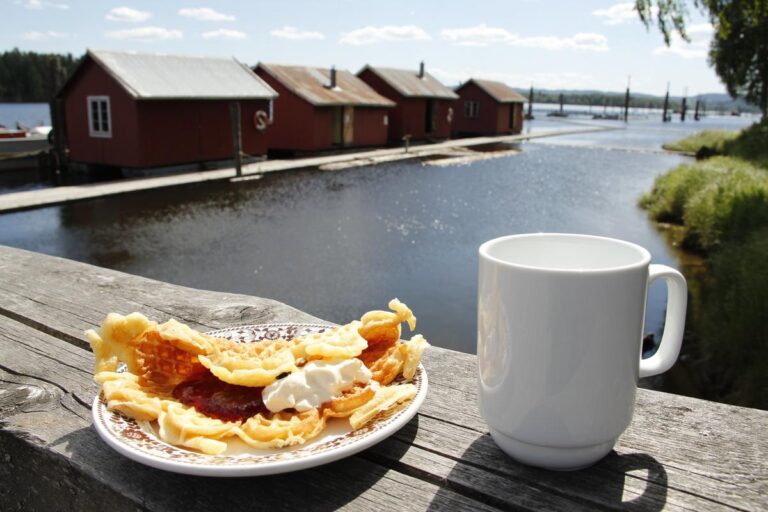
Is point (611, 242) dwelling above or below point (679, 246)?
above

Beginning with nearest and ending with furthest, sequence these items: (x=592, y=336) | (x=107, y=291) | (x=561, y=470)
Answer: (x=592, y=336) → (x=561, y=470) → (x=107, y=291)

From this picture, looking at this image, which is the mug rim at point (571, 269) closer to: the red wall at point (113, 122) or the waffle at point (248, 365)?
the waffle at point (248, 365)

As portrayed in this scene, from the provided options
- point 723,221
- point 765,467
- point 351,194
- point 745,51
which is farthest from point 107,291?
point 745,51

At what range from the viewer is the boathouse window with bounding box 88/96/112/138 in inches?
810

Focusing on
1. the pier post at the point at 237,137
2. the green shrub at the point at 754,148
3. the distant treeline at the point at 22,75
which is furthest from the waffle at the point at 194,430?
the distant treeline at the point at 22,75

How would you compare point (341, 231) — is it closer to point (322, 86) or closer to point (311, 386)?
point (311, 386)

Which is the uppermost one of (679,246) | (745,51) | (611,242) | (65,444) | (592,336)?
(745,51)

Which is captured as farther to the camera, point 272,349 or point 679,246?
point 679,246

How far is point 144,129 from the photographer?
20.1 m

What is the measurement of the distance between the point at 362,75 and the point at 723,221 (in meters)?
26.6

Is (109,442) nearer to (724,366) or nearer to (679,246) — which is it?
(724,366)

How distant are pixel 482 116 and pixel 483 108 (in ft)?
1.70

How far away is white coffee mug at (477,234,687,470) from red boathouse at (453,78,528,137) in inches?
1685

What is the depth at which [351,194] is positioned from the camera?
1894cm
